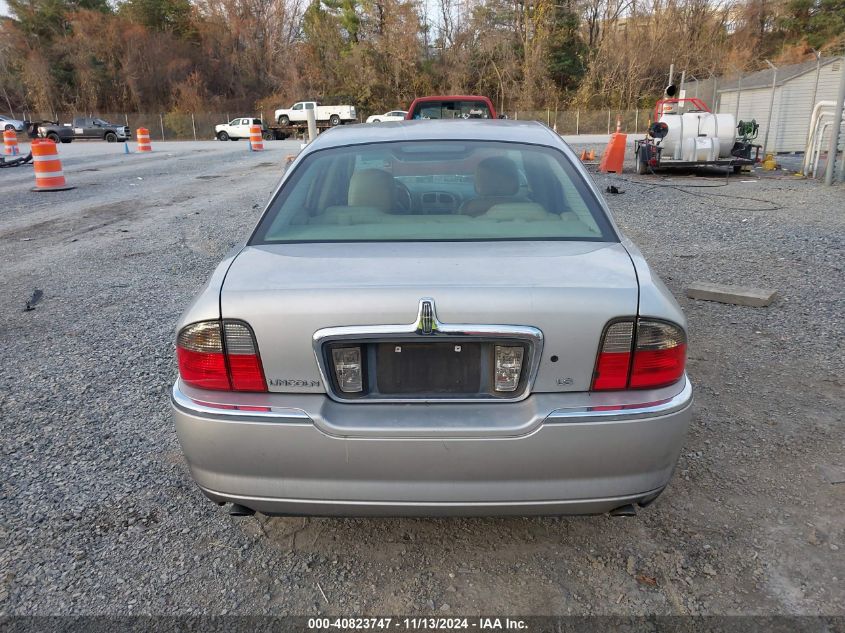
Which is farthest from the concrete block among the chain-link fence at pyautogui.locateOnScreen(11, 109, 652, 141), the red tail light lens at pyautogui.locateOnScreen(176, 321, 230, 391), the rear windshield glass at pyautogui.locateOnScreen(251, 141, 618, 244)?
the chain-link fence at pyautogui.locateOnScreen(11, 109, 652, 141)

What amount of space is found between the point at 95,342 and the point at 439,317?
3.84 m

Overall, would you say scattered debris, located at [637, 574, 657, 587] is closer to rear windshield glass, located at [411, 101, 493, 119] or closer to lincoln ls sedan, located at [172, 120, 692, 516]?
lincoln ls sedan, located at [172, 120, 692, 516]

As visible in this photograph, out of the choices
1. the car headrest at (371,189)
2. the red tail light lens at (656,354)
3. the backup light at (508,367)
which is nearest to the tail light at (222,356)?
the backup light at (508,367)

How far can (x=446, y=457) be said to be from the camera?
2.01 metres

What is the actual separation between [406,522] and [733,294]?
404 centimetres

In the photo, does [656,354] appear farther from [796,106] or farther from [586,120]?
[586,120]

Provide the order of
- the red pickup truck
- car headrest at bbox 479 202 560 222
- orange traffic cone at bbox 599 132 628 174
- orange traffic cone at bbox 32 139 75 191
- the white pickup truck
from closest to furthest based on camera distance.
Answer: car headrest at bbox 479 202 560 222
the red pickup truck
orange traffic cone at bbox 32 139 75 191
orange traffic cone at bbox 599 132 628 174
the white pickup truck

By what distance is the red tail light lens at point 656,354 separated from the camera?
206cm

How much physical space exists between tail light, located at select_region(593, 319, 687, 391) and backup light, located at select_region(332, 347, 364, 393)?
0.77 meters

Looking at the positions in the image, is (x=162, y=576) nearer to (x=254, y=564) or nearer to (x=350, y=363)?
(x=254, y=564)

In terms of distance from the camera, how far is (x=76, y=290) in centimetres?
630

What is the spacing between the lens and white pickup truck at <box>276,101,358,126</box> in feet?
152

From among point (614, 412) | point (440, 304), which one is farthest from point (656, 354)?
point (440, 304)

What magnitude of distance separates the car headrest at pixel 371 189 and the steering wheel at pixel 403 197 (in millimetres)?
30
